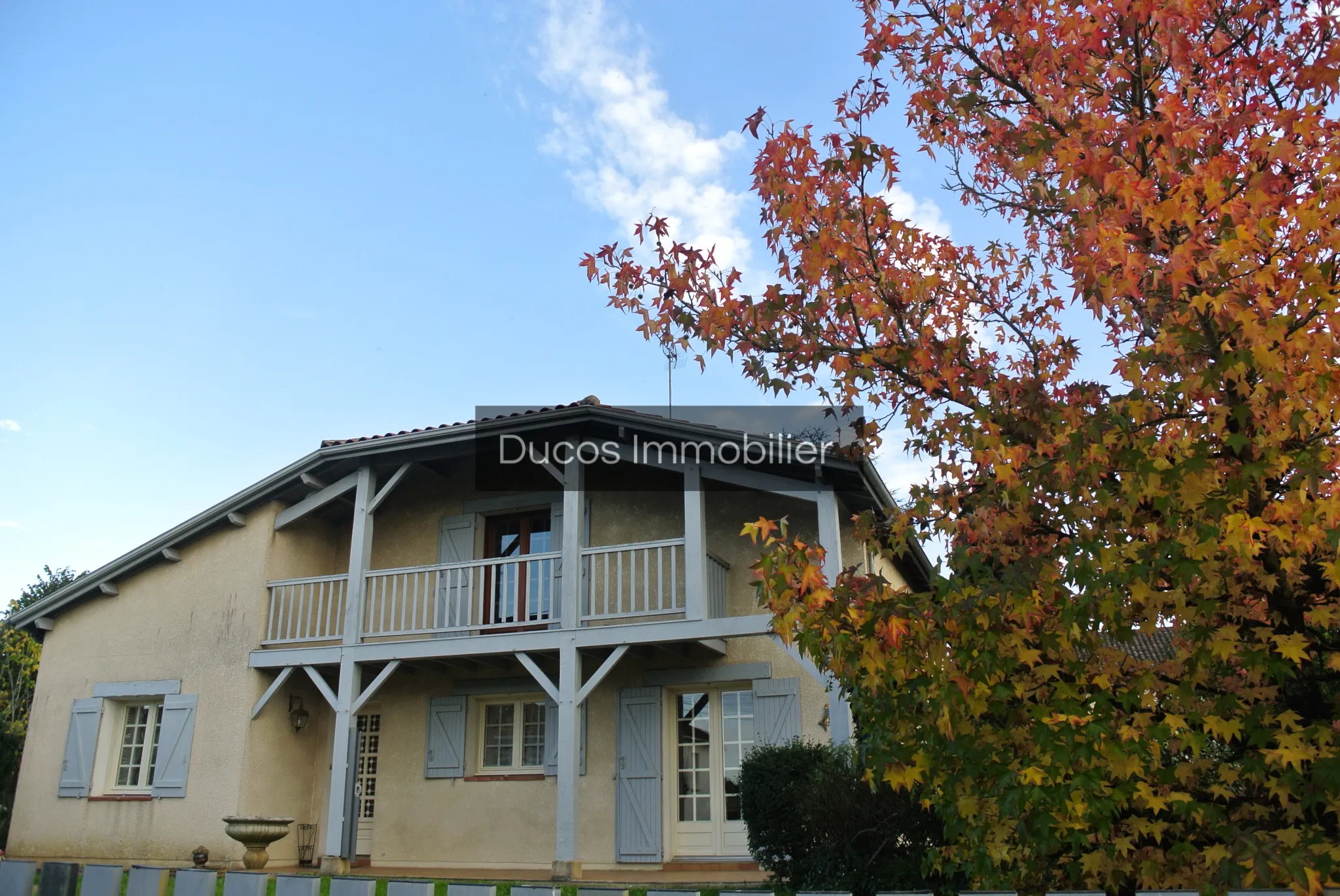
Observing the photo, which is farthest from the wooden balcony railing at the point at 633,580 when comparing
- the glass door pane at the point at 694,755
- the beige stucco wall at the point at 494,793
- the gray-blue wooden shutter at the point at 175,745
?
the gray-blue wooden shutter at the point at 175,745

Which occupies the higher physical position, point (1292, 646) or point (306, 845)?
point (1292, 646)

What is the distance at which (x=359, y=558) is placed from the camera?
11.7 m

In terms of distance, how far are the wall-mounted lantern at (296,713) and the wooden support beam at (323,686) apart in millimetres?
1016

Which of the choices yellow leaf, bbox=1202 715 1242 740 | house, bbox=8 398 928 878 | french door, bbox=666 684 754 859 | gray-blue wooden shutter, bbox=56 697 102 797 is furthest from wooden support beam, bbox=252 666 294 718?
yellow leaf, bbox=1202 715 1242 740

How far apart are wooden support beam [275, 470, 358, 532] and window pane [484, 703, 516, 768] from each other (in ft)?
11.3

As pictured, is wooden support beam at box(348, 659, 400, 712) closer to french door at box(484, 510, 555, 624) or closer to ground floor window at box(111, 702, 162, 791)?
french door at box(484, 510, 555, 624)

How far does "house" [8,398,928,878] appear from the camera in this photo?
1040 cm

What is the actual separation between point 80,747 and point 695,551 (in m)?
9.31

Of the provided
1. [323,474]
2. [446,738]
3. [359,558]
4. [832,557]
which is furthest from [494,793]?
[832,557]

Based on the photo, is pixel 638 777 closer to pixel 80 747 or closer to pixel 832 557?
pixel 832 557

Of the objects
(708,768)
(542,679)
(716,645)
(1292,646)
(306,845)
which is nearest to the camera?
(1292,646)

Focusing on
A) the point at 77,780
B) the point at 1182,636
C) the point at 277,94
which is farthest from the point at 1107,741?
the point at 77,780

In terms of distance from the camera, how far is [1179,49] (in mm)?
3484

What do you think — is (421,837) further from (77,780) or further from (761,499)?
(761,499)
